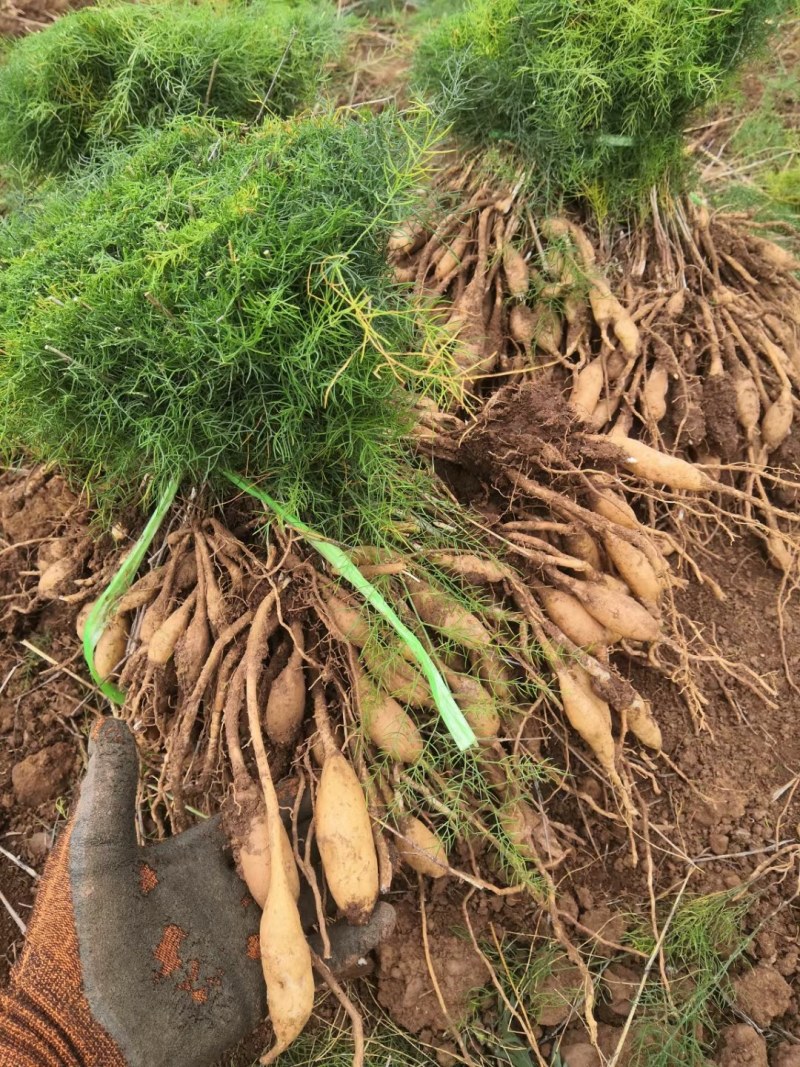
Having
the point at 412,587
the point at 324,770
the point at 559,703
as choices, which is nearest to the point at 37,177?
the point at 412,587

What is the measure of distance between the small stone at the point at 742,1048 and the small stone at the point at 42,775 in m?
1.54

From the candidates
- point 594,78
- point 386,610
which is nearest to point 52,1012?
point 386,610

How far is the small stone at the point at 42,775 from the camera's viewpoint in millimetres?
1694

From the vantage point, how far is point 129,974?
49.2 inches

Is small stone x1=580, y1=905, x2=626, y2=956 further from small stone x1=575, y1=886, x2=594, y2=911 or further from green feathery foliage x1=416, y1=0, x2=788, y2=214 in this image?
green feathery foliage x1=416, y1=0, x2=788, y2=214

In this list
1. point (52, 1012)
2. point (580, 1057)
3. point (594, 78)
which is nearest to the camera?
point (52, 1012)

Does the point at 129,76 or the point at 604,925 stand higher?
the point at 129,76

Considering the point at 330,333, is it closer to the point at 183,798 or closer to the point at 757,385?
the point at 183,798

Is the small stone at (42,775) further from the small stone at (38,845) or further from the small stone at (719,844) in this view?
the small stone at (719,844)

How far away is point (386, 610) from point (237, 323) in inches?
24.4

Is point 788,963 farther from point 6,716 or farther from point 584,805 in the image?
point 6,716

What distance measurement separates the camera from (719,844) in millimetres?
1646

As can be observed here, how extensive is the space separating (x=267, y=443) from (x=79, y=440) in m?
0.43

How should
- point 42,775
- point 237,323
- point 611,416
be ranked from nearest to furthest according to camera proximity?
1. point 237,323
2. point 42,775
3. point 611,416
